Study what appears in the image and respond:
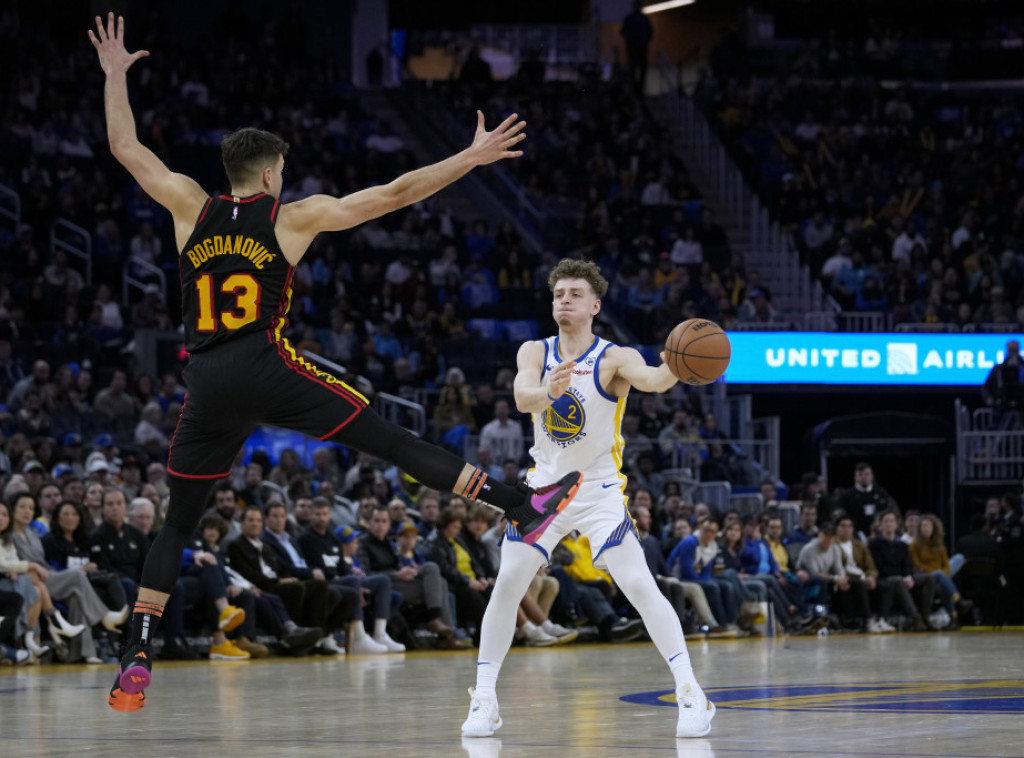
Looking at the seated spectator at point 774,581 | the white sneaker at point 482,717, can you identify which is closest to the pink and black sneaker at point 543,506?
the white sneaker at point 482,717

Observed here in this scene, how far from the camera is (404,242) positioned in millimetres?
25094

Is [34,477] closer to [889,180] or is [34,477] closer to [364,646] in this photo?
[364,646]

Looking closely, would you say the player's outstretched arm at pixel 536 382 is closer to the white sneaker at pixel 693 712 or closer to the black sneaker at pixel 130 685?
the white sneaker at pixel 693 712

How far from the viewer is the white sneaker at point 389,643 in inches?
567

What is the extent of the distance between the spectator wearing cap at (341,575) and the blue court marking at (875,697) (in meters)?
5.20

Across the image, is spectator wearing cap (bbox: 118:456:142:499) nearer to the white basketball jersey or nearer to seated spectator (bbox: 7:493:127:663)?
seated spectator (bbox: 7:493:127:663)

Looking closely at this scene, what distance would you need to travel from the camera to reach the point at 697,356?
7180 millimetres

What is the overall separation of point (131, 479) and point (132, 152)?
9.16 meters

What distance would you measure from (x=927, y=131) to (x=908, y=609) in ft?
49.0

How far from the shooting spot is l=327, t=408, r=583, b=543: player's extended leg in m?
6.47

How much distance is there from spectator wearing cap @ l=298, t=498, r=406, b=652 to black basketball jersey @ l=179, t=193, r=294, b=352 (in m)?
8.14

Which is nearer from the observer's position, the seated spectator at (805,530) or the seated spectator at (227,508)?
the seated spectator at (227,508)

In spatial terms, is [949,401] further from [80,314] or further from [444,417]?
[80,314]

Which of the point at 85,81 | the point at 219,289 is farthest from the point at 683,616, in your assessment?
the point at 85,81
